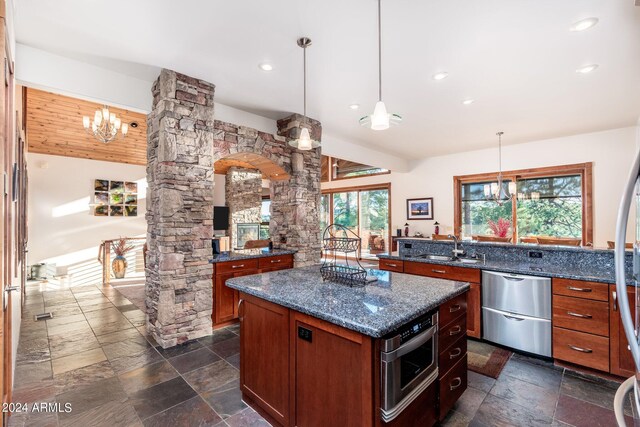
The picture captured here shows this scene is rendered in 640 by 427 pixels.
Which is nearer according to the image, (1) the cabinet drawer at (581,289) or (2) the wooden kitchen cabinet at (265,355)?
(2) the wooden kitchen cabinet at (265,355)

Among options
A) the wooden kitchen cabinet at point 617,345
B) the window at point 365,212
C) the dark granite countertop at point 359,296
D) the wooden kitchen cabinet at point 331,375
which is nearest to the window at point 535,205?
the window at point 365,212

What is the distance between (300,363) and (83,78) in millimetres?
3421

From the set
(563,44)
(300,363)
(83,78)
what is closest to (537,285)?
(563,44)

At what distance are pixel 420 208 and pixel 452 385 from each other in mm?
6206

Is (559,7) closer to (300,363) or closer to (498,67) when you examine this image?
(498,67)

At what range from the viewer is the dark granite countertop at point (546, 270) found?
2584 mm

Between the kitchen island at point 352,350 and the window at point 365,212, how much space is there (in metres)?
6.65

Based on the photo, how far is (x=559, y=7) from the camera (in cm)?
217

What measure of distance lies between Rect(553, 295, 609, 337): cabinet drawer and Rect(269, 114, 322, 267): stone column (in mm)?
2941

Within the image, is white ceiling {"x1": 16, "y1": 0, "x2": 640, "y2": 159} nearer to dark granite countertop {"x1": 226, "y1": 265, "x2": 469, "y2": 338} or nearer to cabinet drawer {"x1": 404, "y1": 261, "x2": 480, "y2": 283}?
dark granite countertop {"x1": 226, "y1": 265, "x2": 469, "y2": 338}

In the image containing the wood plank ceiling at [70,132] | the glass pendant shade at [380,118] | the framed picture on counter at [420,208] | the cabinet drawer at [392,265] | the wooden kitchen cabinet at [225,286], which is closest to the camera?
the glass pendant shade at [380,118]

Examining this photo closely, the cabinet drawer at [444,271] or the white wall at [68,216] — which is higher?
the white wall at [68,216]

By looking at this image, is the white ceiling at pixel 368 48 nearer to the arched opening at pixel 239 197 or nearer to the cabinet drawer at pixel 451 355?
the cabinet drawer at pixel 451 355

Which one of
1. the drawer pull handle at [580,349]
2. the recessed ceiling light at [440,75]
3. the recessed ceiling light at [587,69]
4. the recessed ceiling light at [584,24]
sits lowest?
the drawer pull handle at [580,349]
